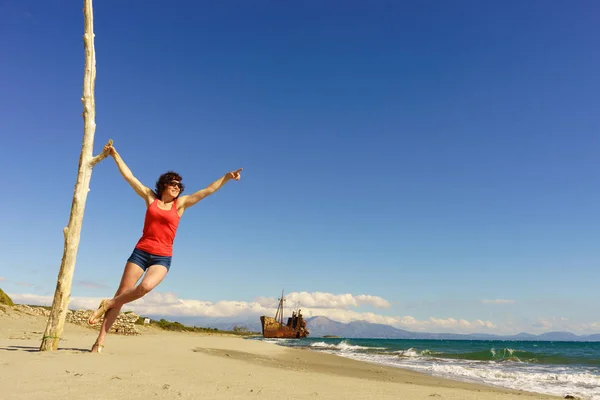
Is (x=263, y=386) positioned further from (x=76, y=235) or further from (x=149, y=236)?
(x=76, y=235)

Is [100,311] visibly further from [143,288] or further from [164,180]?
[164,180]

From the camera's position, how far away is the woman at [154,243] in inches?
191

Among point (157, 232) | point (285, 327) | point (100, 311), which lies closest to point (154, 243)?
point (157, 232)

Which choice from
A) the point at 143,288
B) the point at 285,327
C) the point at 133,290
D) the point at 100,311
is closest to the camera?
the point at 143,288

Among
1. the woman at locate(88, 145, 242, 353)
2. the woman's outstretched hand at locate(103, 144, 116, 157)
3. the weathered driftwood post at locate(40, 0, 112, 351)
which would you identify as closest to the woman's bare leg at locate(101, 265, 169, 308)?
the woman at locate(88, 145, 242, 353)

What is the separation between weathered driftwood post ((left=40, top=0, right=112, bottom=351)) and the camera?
525 cm

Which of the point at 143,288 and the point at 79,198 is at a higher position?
the point at 79,198

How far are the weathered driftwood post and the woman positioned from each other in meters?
0.65

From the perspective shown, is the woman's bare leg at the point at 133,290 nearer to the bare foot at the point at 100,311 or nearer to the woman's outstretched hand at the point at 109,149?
the bare foot at the point at 100,311

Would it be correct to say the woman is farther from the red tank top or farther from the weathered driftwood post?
the weathered driftwood post

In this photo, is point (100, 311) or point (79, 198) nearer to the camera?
point (100, 311)

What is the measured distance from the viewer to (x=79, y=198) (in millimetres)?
5727

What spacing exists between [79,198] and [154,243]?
165cm

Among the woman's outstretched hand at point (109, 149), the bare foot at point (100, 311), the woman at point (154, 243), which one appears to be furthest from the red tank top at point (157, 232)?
the woman's outstretched hand at point (109, 149)
